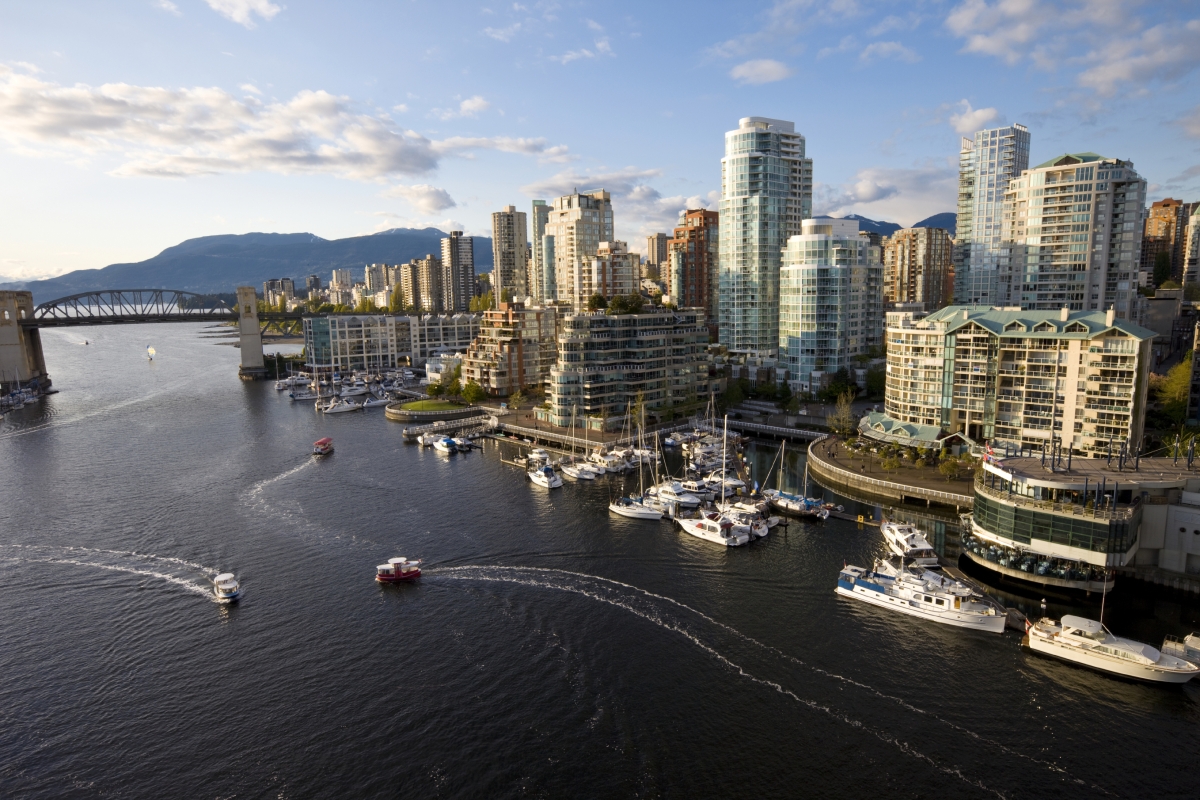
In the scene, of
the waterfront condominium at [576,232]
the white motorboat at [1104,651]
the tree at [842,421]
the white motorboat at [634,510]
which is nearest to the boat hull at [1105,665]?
the white motorboat at [1104,651]

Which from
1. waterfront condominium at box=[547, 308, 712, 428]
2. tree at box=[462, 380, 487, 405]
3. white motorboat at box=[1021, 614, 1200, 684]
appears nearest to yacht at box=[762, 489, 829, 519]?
white motorboat at box=[1021, 614, 1200, 684]

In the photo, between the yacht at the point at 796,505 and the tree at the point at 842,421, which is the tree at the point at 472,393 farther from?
the yacht at the point at 796,505

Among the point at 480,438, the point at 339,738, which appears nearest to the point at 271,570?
the point at 339,738

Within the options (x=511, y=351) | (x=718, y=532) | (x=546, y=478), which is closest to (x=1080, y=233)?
(x=718, y=532)

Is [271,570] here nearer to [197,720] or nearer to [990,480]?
[197,720]

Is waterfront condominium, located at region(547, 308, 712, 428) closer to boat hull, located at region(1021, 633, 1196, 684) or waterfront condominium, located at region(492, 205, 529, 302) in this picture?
boat hull, located at region(1021, 633, 1196, 684)
